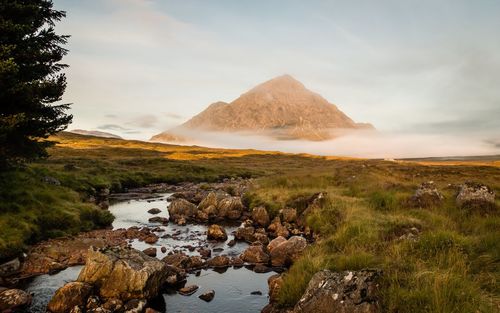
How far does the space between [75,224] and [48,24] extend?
12940mm

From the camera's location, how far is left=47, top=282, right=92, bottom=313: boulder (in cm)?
1183

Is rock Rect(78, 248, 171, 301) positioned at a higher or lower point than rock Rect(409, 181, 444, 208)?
lower

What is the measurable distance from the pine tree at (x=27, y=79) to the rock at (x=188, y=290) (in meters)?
11.5

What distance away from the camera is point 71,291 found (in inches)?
479

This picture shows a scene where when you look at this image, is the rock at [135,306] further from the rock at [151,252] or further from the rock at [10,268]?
the rock at [10,268]

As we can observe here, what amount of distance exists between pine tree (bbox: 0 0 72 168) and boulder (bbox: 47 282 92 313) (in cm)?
919

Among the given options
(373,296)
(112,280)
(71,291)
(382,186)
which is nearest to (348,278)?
(373,296)

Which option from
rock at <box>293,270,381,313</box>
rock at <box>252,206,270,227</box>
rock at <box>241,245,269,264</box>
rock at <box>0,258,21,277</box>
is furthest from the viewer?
rock at <box>252,206,270,227</box>

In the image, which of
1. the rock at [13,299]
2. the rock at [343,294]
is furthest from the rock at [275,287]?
the rock at [13,299]

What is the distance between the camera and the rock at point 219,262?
17156 mm

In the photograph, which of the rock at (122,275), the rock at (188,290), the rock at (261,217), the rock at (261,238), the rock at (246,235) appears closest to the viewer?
the rock at (122,275)

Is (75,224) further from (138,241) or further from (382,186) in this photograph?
(382,186)

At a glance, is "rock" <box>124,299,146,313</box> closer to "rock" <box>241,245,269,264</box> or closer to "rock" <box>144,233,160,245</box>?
"rock" <box>241,245,269,264</box>

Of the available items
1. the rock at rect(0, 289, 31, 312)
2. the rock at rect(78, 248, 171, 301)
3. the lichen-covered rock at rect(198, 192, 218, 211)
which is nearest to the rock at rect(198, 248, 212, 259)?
the rock at rect(78, 248, 171, 301)
